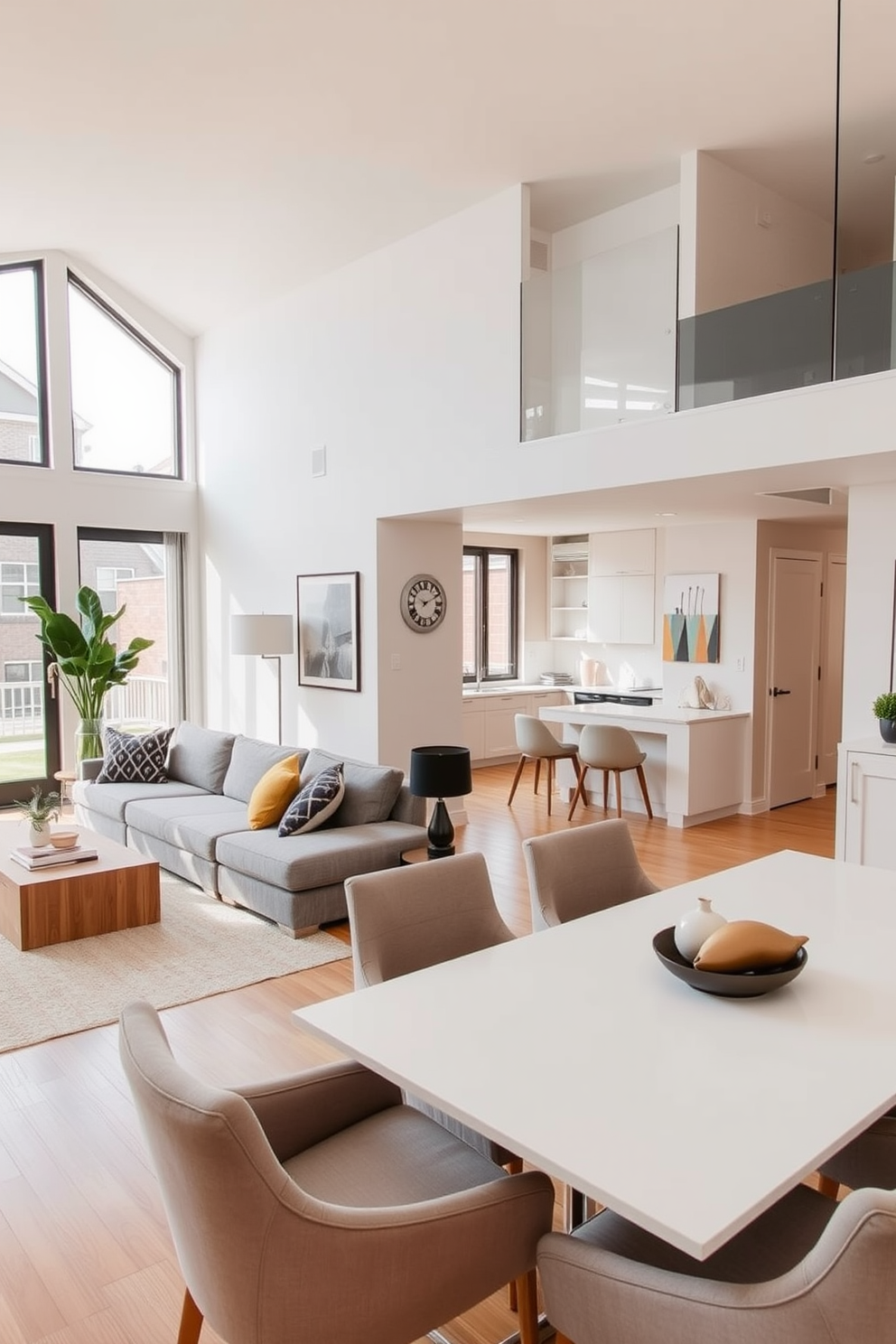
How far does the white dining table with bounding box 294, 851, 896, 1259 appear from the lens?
1403mm

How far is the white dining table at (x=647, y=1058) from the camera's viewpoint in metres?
1.40

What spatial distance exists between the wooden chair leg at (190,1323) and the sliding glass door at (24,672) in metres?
6.84

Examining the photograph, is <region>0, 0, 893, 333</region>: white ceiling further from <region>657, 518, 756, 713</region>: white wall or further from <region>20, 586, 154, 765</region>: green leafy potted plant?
<region>20, 586, 154, 765</region>: green leafy potted plant

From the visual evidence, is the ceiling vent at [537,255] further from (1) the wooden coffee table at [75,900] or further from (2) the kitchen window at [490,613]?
(1) the wooden coffee table at [75,900]

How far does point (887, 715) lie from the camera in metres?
5.16

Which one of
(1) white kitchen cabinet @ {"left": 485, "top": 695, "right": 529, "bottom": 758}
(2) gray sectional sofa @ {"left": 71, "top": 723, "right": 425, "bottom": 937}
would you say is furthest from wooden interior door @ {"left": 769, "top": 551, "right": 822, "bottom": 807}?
(2) gray sectional sofa @ {"left": 71, "top": 723, "right": 425, "bottom": 937}

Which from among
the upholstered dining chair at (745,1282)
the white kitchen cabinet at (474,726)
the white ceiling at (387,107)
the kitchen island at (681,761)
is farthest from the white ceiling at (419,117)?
the upholstered dining chair at (745,1282)

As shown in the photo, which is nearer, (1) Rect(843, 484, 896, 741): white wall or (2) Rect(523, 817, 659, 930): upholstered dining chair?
(2) Rect(523, 817, 659, 930): upholstered dining chair

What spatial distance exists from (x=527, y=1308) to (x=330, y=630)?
599 cm

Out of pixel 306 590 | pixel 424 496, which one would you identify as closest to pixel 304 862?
pixel 424 496

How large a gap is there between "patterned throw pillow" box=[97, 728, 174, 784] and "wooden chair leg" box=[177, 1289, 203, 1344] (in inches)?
200

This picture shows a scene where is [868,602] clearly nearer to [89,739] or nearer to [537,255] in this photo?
[537,255]

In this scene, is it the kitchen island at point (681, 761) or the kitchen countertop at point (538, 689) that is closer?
the kitchen island at point (681, 761)

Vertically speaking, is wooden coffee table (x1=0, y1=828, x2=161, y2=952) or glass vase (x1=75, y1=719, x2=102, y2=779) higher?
glass vase (x1=75, y1=719, x2=102, y2=779)
